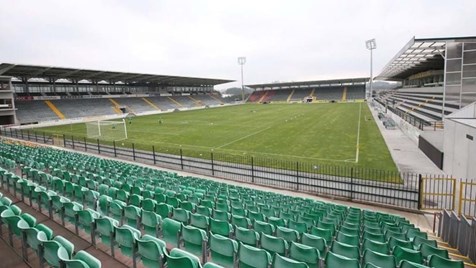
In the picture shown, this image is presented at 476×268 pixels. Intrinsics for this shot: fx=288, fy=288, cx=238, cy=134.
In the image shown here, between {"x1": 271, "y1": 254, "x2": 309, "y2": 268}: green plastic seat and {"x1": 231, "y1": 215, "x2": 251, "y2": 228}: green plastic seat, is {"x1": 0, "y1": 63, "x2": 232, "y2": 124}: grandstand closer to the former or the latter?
{"x1": 231, "y1": 215, "x2": 251, "y2": 228}: green plastic seat

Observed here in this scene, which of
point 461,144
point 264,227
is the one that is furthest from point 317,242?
point 461,144

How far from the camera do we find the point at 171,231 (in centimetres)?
524

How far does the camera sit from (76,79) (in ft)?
199

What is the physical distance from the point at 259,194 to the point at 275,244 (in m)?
6.56

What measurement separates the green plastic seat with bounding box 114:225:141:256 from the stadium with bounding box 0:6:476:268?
0.09 ft

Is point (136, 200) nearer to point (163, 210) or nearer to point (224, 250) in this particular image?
point (163, 210)

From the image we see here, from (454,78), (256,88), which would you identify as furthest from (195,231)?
(256,88)

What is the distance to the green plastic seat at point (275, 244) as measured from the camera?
465 cm

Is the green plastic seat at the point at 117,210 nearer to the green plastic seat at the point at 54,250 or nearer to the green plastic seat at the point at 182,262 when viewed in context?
the green plastic seat at the point at 54,250

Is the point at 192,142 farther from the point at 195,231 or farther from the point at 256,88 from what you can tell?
the point at 256,88

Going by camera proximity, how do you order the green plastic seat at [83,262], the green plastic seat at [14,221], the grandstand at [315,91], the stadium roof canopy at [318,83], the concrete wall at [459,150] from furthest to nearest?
the grandstand at [315,91] < the stadium roof canopy at [318,83] < the concrete wall at [459,150] < the green plastic seat at [14,221] < the green plastic seat at [83,262]

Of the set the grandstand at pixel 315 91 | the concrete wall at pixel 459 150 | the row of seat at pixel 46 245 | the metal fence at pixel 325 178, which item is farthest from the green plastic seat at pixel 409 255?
the grandstand at pixel 315 91

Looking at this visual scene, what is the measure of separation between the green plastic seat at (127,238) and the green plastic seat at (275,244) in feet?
6.75

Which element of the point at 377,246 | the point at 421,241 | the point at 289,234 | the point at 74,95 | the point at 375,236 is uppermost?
the point at 74,95
